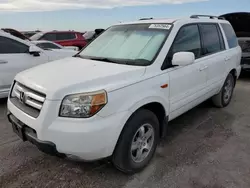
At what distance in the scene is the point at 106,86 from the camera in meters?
2.40

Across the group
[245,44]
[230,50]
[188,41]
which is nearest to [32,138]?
[188,41]

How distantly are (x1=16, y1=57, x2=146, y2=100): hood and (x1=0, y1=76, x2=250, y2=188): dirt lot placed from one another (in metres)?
0.98

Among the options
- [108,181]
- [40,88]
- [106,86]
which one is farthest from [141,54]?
[108,181]

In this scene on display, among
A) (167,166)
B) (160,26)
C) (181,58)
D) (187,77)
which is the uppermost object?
(160,26)

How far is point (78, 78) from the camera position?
253cm

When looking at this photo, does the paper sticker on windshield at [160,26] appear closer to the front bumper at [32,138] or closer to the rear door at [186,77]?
the rear door at [186,77]

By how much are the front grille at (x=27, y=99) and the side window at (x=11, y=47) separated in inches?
98.5

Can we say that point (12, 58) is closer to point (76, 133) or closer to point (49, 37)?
point (76, 133)

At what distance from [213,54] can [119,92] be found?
2.42 m

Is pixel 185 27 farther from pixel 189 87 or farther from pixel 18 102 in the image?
pixel 18 102

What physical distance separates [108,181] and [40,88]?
121cm

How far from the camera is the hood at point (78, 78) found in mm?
2359

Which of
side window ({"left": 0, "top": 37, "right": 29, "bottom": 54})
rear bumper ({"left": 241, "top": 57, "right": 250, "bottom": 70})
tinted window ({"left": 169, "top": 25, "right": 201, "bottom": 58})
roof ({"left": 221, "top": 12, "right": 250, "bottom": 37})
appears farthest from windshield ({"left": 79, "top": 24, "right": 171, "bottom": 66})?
roof ({"left": 221, "top": 12, "right": 250, "bottom": 37})

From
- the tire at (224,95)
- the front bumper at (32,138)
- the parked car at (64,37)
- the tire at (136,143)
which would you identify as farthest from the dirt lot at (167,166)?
the parked car at (64,37)
